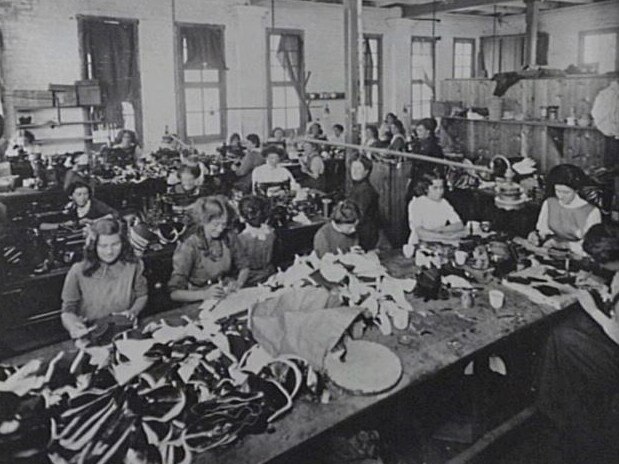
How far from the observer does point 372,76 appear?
9.76 meters

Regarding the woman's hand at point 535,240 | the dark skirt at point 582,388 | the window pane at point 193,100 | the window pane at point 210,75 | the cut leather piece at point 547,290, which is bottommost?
the dark skirt at point 582,388

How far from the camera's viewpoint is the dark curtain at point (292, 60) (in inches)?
332

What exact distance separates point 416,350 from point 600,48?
8555 millimetres

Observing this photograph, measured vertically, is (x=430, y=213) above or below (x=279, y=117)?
below

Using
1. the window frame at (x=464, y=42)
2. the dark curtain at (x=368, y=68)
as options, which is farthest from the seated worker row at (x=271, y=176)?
the window frame at (x=464, y=42)

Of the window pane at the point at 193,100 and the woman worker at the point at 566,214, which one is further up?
the window pane at the point at 193,100

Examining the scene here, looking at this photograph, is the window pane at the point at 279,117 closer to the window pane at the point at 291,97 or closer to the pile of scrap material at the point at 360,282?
the window pane at the point at 291,97

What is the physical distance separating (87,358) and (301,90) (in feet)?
23.1

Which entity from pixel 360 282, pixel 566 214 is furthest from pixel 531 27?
pixel 360 282

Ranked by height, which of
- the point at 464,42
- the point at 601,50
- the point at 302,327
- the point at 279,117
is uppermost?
the point at 464,42

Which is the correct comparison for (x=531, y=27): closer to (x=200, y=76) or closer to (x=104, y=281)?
(x=200, y=76)

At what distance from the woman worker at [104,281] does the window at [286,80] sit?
5659mm

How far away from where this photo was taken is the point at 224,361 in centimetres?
222

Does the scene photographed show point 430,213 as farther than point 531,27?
No
